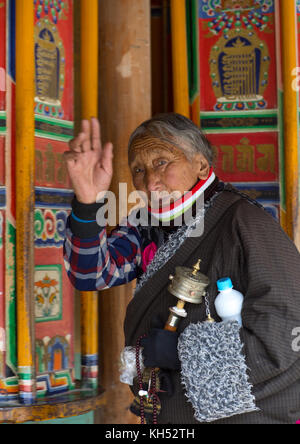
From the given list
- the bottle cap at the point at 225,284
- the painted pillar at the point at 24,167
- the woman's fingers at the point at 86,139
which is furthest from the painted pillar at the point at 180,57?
the bottle cap at the point at 225,284

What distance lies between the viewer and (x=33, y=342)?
7.43ft

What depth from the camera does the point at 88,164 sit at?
1.80 m

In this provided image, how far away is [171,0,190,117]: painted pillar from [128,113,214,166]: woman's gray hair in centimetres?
79

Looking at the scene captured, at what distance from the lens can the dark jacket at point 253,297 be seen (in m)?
1.65

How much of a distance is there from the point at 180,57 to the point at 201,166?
0.98m

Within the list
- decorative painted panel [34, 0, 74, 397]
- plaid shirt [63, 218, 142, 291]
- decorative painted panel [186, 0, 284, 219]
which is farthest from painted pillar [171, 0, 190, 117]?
plaid shirt [63, 218, 142, 291]

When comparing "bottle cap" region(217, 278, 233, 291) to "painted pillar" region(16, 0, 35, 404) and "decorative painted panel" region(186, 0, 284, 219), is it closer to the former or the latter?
"painted pillar" region(16, 0, 35, 404)

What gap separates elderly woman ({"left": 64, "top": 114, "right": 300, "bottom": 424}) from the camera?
5.44ft

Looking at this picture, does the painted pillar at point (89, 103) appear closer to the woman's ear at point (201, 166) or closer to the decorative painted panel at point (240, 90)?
the decorative painted panel at point (240, 90)

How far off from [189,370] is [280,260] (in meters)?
0.39

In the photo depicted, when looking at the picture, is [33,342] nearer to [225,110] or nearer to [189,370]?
[189,370]

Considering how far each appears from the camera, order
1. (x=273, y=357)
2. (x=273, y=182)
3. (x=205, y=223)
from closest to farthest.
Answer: (x=273, y=357)
(x=205, y=223)
(x=273, y=182)
